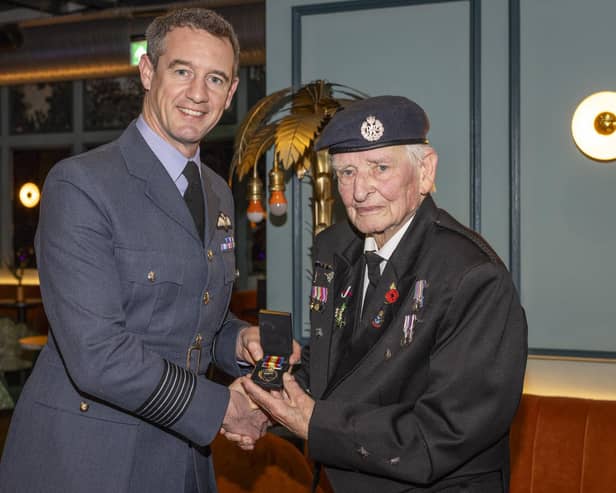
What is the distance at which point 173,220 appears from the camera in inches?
72.2

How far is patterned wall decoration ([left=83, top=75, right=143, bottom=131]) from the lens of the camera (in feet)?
34.6

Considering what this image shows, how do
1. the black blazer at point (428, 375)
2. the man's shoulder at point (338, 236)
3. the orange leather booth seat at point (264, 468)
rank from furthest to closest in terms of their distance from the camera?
the orange leather booth seat at point (264, 468) → the man's shoulder at point (338, 236) → the black blazer at point (428, 375)

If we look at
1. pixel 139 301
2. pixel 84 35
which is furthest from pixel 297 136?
pixel 84 35

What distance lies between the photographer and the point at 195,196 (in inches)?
77.2

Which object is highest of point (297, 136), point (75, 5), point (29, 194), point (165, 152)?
point (75, 5)

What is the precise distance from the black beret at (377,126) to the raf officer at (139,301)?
37 centimetres

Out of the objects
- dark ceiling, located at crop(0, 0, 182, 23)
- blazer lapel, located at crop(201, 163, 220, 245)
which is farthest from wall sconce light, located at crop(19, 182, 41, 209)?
blazer lapel, located at crop(201, 163, 220, 245)

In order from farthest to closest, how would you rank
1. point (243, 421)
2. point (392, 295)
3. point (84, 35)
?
point (84, 35)
point (243, 421)
point (392, 295)

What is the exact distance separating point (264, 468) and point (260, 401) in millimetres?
806

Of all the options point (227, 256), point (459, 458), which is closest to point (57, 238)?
point (227, 256)

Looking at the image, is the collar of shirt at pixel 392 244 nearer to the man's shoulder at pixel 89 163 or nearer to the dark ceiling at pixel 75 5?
the man's shoulder at pixel 89 163

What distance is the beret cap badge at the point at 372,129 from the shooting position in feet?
5.48

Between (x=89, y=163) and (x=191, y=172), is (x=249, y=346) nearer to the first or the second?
(x=191, y=172)

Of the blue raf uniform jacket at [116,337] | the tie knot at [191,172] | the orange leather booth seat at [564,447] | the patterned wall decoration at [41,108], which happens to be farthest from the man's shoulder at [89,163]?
the patterned wall decoration at [41,108]
